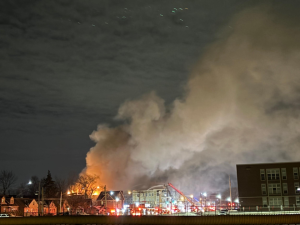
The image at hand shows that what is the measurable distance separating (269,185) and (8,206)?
75878 millimetres

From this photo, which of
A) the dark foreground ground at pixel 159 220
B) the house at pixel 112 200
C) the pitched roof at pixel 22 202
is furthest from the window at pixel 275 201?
the pitched roof at pixel 22 202

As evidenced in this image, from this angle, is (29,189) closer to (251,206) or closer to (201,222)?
(251,206)

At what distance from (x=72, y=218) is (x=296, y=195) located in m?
54.0

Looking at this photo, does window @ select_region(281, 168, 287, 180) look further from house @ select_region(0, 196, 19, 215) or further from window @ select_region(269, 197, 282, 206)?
house @ select_region(0, 196, 19, 215)

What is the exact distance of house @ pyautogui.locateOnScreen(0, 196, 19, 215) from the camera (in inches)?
4065

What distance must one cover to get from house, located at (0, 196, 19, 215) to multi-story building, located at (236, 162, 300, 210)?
66.8m

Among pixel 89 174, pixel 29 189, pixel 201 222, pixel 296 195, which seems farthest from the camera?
pixel 29 189

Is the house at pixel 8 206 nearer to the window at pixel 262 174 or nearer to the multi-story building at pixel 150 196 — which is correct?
the multi-story building at pixel 150 196

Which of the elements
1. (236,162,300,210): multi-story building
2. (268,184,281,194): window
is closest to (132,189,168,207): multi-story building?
(236,162,300,210): multi-story building

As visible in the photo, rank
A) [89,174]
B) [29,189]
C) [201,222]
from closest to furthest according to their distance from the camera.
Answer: [201,222] < [89,174] < [29,189]

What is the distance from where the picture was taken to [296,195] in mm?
79500

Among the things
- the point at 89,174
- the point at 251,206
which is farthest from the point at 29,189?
the point at 251,206

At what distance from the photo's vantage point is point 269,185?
82.2m

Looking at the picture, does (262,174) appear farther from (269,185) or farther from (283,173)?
(283,173)
